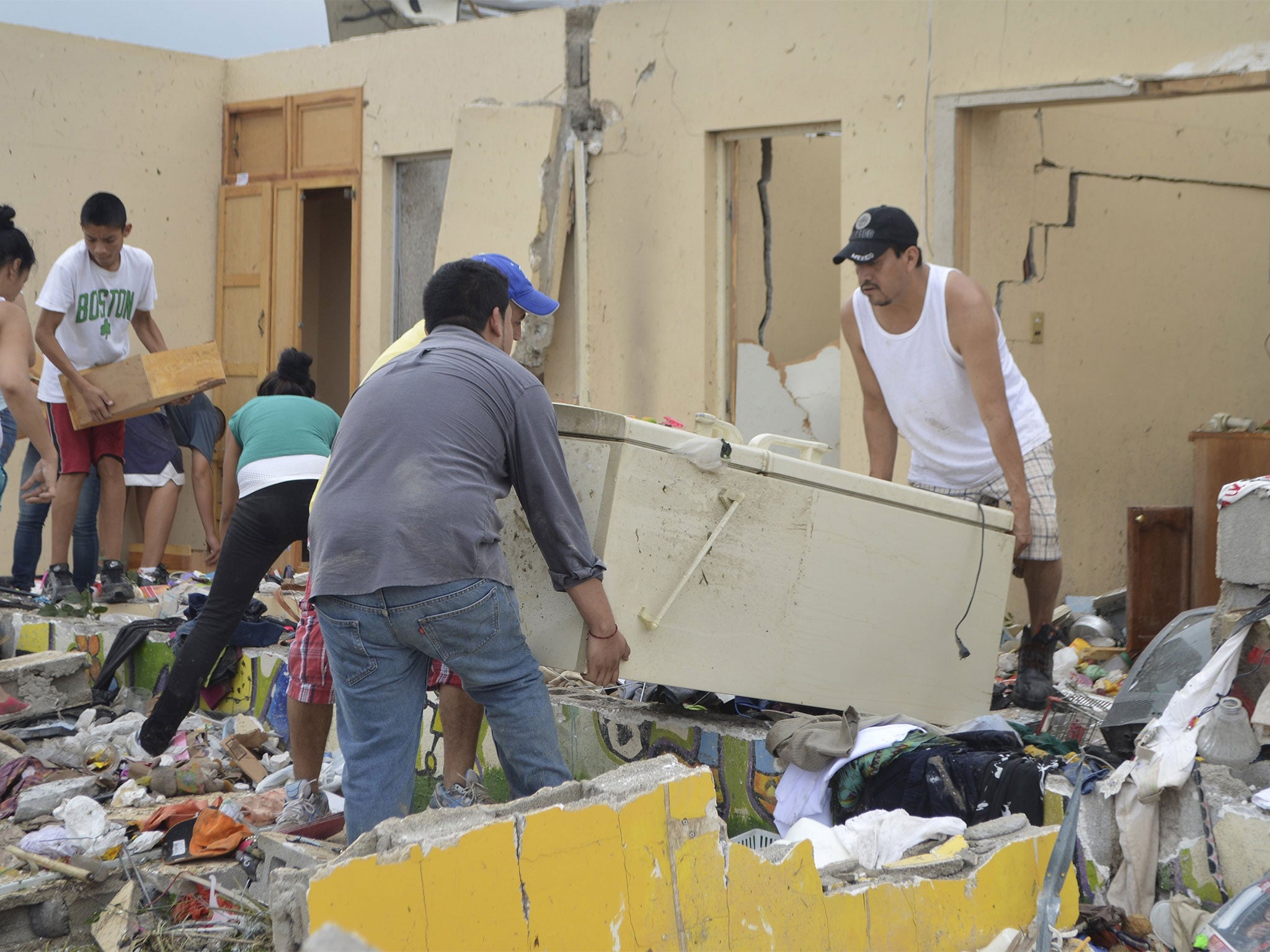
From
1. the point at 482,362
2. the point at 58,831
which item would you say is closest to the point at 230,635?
the point at 58,831

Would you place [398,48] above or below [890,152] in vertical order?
above

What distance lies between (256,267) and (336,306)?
2189 millimetres

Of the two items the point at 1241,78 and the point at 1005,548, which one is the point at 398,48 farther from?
the point at 1005,548

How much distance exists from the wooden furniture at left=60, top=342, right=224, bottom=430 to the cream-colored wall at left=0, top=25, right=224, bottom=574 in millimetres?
2840

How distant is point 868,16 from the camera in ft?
22.2

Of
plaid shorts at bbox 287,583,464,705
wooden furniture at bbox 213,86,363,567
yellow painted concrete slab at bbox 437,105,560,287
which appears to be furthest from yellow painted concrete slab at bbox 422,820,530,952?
wooden furniture at bbox 213,86,363,567

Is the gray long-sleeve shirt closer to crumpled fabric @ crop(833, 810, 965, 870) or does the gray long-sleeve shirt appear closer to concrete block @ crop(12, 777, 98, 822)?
crumpled fabric @ crop(833, 810, 965, 870)

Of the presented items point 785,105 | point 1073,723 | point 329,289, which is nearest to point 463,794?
point 1073,723

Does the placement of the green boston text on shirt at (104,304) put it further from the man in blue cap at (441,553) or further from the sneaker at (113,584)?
the man in blue cap at (441,553)

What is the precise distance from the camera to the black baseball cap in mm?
4434

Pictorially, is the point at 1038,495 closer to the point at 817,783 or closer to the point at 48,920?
the point at 817,783

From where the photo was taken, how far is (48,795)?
4852 mm

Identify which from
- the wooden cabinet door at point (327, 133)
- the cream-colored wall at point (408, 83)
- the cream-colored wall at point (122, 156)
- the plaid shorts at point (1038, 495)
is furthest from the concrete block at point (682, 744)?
the cream-colored wall at point (122, 156)

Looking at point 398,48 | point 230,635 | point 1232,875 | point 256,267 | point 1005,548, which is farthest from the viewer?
point 256,267
